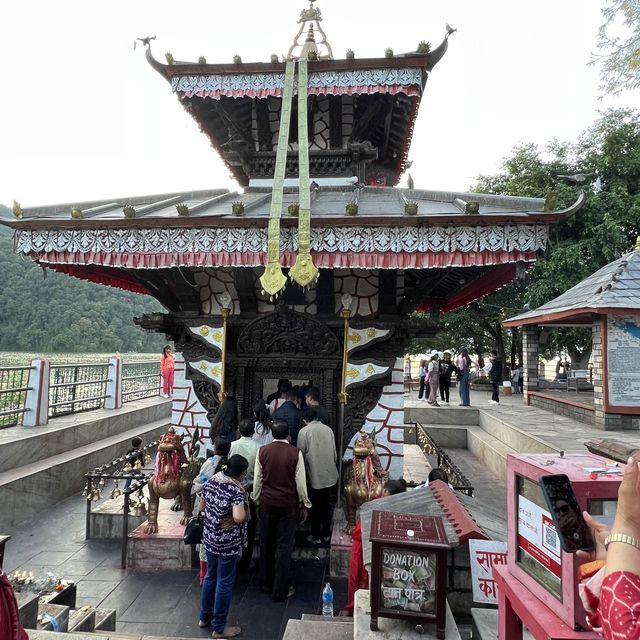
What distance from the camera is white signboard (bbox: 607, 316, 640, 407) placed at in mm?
11289

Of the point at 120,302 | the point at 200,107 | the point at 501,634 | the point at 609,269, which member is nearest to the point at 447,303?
the point at 200,107

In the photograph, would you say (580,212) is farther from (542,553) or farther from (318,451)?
(542,553)

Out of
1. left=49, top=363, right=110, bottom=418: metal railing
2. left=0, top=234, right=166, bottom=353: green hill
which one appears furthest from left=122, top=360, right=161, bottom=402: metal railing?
left=0, top=234, right=166, bottom=353: green hill

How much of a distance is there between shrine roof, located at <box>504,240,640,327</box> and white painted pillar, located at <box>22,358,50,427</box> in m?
13.7

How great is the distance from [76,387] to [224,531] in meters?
9.09

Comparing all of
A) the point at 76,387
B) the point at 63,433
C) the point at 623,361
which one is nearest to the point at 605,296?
the point at 623,361

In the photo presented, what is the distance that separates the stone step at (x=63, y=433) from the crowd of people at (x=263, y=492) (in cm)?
450

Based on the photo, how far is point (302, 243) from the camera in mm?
4664

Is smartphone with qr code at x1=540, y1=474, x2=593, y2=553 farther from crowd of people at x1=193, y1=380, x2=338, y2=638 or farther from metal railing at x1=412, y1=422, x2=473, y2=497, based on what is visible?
metal railing at x1=412, y1=422, x2=473, y2=497

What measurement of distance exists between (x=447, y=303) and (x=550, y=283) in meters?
14.1

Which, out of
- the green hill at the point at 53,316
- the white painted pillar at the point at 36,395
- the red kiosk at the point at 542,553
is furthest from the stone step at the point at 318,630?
the green hill at the point at 53,316

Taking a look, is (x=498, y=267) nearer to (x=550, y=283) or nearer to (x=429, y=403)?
(x=429, y=403)

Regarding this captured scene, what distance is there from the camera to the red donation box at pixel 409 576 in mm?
2432

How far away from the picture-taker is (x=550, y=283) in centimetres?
1970
